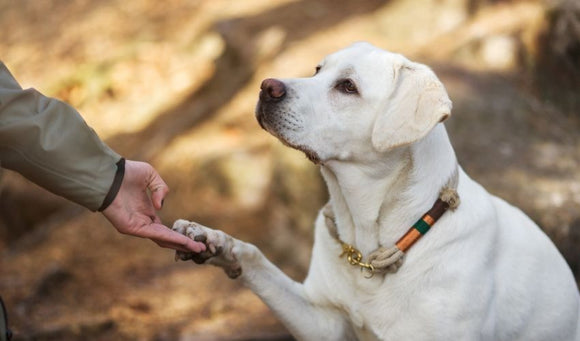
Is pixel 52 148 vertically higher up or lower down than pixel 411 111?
higher up

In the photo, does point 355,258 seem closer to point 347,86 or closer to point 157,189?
point 347,86

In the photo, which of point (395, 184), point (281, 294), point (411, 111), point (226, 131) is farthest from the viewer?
point (226, 131)

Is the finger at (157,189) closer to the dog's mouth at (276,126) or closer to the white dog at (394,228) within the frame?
the white dog at (394,228)

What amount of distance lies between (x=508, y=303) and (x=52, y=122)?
6.89 feet

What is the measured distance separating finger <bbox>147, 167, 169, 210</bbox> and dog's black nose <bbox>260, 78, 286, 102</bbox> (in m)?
0.58

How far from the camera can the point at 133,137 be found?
7973 millimetres

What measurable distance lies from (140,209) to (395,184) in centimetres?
111

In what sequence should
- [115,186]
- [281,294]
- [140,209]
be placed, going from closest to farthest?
1. [115,186]
2. [140,209]
3. [281,294]

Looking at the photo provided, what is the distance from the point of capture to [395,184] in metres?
3.12

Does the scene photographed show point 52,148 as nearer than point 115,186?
Yes

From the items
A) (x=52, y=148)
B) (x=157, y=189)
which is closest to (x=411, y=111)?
(x=157, y=189)

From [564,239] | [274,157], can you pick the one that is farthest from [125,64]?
[564,239]

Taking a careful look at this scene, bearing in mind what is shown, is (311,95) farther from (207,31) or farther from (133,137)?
(207,31)

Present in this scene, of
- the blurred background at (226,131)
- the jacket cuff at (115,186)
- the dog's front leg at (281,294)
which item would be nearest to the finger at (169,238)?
the jacket cuff at (115,186)
